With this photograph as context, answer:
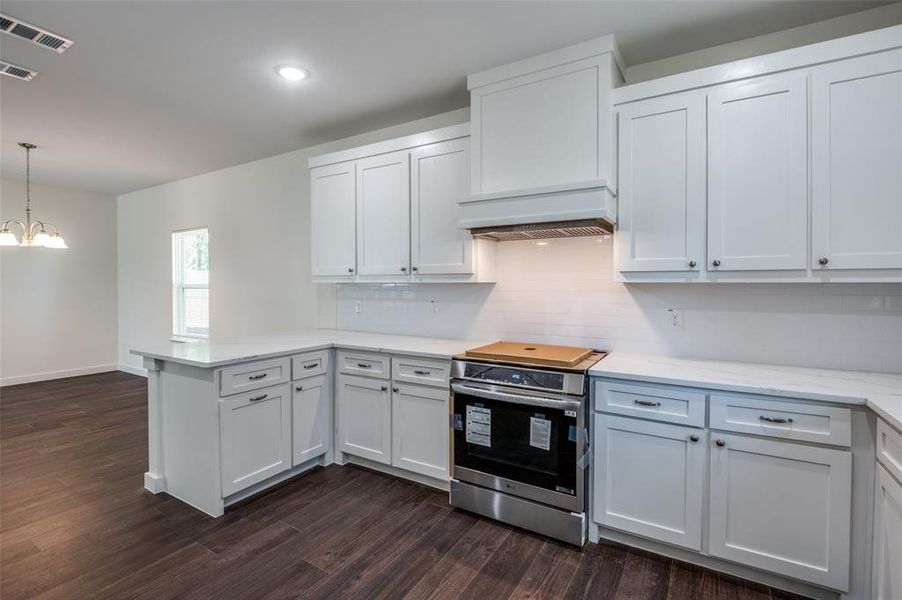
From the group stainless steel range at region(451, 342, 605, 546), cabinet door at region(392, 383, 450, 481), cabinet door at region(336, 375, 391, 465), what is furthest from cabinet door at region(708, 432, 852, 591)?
cabinet door at region(336, 375, 391, 465)

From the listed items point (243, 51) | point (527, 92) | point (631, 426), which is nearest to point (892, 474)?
point (631, 426)

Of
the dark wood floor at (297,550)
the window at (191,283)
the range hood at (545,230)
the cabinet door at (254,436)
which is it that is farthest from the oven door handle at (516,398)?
the window at (191,283)

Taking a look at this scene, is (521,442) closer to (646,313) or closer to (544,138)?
(646,313)

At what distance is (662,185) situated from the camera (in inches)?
92.1

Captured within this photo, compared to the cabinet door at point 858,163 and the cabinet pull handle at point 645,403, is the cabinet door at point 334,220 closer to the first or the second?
the cabinet pull handle at point 645,403

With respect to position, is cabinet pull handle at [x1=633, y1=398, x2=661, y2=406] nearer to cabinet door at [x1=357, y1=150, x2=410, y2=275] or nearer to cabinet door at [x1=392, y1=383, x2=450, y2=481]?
cabinet door at [x1=392, y1=383, x2=450, y2=481]

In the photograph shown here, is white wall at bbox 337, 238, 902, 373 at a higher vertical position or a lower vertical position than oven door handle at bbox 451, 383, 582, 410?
higher

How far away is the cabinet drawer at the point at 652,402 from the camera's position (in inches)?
80.8

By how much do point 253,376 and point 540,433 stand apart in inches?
70.9

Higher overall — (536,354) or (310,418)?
(536,354)

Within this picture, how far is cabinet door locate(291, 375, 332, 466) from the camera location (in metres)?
3.04

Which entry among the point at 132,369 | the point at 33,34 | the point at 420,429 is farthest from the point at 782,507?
the point at 132,369

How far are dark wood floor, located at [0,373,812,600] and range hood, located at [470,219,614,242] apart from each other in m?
1.75

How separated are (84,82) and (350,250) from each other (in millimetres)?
2056
